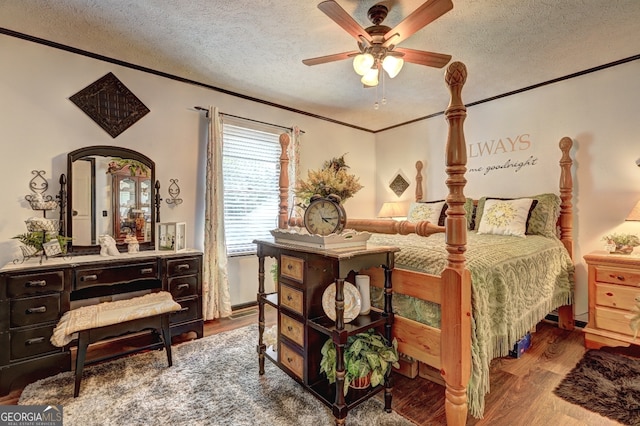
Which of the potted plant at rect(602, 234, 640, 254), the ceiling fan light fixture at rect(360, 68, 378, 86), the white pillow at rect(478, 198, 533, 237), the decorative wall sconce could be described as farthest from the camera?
the decorative wall sconce

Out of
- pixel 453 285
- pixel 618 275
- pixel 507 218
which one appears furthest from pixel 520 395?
pixel 507 218

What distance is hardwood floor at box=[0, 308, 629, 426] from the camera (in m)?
1.71

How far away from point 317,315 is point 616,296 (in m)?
2.54

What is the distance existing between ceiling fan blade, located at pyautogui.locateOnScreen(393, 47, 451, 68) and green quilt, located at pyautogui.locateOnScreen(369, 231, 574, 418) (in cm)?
128

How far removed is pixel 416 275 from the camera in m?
1.75

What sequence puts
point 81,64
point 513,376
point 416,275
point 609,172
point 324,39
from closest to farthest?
point 416,275 → point 513,376 → point 324,39 → point 81,64 → point 609,172

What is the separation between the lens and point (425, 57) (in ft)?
6.83

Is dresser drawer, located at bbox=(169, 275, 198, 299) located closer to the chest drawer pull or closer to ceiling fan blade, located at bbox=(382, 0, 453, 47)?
the chest drawer pull

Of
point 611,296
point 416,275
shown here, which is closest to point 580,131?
point 611,296

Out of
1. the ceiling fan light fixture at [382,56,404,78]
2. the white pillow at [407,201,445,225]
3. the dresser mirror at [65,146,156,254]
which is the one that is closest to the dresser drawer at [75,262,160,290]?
the dresser mirror at [65,146,156,254]

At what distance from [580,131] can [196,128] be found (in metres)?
3.94

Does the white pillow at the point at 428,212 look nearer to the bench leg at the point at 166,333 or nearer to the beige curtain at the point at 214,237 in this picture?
the beige curtain at the point at 214,237

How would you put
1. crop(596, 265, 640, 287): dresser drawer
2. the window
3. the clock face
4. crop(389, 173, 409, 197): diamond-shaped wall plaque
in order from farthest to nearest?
1. crop(389, 173, 409, 197): diamond-shaped wall plaque
2. the window
3. crop(596, 265, 640, 287): dresser drawer
4. the clock face

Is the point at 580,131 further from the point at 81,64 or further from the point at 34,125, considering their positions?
the point at 34,125
